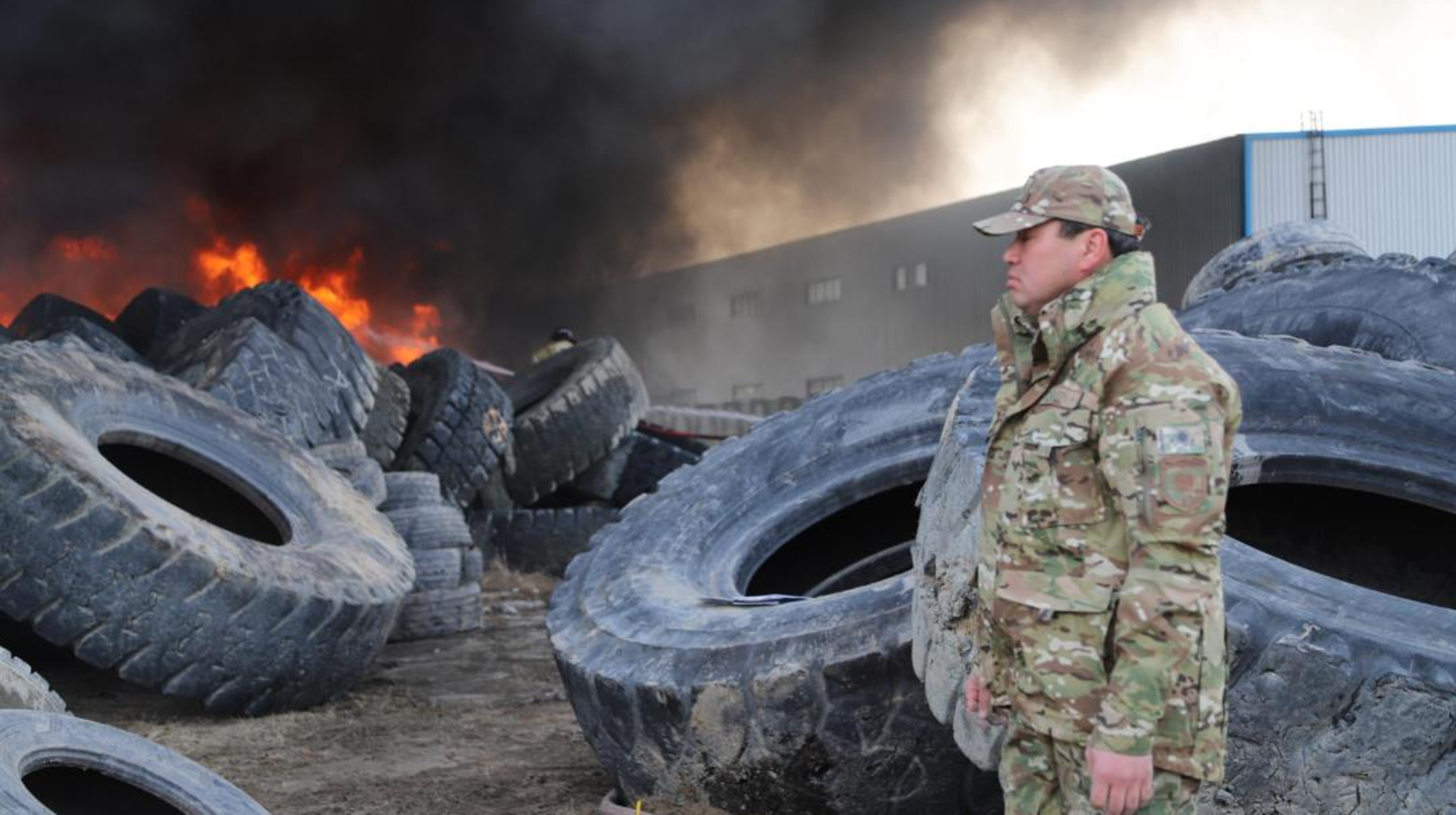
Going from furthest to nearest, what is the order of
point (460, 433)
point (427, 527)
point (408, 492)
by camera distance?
point (460, 433) < point (408, 492) < point (427, 527)

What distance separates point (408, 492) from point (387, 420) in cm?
142

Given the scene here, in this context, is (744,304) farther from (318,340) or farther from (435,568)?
(435,568)

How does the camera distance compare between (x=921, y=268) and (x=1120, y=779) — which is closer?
(x=1120, y=779)

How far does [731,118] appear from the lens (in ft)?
100

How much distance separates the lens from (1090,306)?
1.96 meters

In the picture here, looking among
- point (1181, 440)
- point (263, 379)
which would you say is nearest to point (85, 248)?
point (263, 379)

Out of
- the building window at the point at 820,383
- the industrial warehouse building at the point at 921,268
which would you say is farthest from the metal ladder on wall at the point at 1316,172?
the building window at the point at 820,383

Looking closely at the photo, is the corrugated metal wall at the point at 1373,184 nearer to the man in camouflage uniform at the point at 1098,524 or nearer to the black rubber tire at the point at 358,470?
the black rubber tire at the point at 358,470

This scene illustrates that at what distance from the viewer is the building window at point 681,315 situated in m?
32.2

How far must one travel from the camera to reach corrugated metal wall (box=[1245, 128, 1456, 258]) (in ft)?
63.2

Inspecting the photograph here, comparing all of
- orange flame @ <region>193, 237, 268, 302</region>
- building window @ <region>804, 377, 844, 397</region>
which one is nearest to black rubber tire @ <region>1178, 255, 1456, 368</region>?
orange flame @ <region>193, 237, 268, 302</region>

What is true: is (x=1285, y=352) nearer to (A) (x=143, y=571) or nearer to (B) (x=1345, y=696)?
(B) (x=1345, y=696)

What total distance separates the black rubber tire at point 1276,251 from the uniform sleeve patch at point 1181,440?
14.5 ft

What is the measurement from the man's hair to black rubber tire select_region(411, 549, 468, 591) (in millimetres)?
5635
